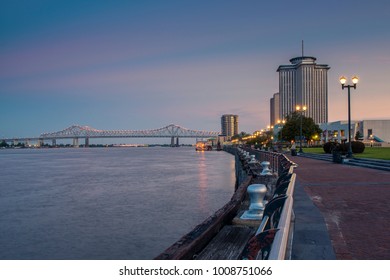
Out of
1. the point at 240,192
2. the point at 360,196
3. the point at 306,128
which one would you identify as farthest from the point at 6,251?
the point at 306,128

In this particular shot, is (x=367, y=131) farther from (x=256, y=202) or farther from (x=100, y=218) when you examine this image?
(x=256, y=202)

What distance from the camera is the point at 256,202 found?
6773 millimetres

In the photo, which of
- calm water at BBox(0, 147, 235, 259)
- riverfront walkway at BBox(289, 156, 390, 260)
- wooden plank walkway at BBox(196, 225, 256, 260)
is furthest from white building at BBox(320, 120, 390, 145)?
wooden plank walkway at BBox(196, 225, 256, 260)

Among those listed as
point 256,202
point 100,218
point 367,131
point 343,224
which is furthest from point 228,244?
point 367,131

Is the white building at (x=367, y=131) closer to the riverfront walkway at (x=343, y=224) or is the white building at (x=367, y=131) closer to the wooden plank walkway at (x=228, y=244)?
the riverfront walkway at (x=343, y=224)

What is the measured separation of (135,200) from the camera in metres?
20.2

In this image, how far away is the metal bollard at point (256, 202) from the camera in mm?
6594

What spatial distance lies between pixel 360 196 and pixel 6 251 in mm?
10297

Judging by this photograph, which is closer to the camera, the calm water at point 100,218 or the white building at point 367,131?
the calm water at point 100,218

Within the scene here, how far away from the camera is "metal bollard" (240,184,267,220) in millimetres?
6594

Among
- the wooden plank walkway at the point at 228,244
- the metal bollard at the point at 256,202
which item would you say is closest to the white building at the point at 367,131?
the metal bollard at the point at 256,202

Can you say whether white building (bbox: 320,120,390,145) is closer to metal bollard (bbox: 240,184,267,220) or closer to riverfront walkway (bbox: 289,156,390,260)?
riverfront walkway (bbox: 289,156,390,260)
